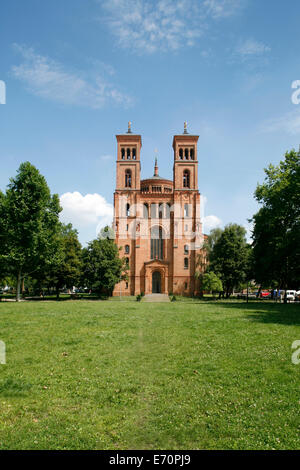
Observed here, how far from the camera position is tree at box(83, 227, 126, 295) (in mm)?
43291

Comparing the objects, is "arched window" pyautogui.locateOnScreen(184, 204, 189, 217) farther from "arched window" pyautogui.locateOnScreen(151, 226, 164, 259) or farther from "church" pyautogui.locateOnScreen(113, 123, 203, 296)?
"arched window" pyautogui.locateOnScreen(151, 226, 164, 259)

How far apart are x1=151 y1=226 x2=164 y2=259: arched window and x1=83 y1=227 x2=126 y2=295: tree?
8.14 metres

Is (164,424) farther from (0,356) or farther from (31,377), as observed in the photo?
(0,356)

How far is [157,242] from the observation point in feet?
173

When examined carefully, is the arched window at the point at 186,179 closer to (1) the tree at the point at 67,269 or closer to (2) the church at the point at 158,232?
(2) the church at the point at 158,232

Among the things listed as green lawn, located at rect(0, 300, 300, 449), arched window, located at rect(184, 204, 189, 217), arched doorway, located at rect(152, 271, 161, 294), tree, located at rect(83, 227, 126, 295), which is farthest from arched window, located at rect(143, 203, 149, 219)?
green lawn, located at rect(0, 300, 300, 449)

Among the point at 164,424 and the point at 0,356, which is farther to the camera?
the point at 0,356

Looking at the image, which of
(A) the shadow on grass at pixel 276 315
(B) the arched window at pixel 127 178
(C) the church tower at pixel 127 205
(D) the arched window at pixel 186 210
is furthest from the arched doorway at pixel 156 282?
(A) the shadow on grass at pixel 276 315

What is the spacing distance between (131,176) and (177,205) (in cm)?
1027

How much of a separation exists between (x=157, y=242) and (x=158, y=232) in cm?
183

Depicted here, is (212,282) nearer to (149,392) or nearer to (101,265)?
(101,265)

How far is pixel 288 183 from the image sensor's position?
2791 cm
